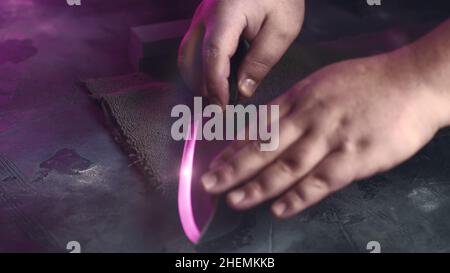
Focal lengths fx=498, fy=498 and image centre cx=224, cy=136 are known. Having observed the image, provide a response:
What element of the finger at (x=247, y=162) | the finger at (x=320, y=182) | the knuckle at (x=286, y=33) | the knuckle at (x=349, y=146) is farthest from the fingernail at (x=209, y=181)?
the knuckle at (x=286, y=33)

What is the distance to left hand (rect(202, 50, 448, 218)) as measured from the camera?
808mm

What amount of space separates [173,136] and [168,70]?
1.09ft

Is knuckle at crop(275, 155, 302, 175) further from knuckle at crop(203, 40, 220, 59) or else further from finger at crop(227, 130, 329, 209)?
knuckle at crop(203, 40, 220, 59)

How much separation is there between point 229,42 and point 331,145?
0.33 metres

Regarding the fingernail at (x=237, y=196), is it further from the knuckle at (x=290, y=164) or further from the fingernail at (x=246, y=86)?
the fingernail at (x=246, y=86)

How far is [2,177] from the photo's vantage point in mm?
1011

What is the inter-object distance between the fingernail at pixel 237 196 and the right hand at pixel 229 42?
24 cm

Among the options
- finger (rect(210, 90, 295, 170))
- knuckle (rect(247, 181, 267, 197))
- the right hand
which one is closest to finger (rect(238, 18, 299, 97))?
the right hand

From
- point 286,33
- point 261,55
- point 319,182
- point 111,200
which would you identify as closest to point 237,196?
point 319,182

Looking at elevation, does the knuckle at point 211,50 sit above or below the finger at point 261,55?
above

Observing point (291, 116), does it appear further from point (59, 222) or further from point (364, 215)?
point (59, 222)

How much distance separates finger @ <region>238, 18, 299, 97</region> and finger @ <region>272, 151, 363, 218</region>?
0.30m

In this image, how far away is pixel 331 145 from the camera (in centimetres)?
82

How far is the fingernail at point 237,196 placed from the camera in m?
0.80
